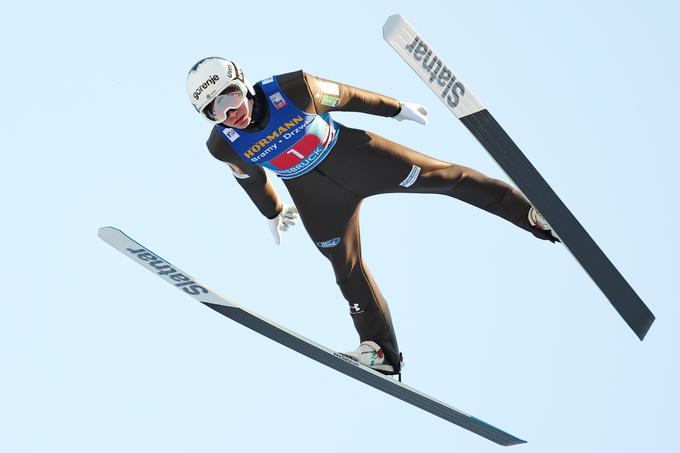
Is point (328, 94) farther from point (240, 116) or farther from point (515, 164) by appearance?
point (515, 164)

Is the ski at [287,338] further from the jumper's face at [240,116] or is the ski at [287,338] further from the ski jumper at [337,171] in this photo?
the jumper's face at [240,116]

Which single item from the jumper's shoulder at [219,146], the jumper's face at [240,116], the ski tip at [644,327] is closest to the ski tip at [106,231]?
the jumper's shoulder at [219,146]

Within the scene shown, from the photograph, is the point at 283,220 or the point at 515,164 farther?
the point at 283,220

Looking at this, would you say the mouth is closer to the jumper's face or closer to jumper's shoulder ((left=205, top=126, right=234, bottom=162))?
the jumper's face

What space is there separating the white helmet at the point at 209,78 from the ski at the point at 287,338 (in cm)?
92

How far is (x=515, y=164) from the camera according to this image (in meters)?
7.00

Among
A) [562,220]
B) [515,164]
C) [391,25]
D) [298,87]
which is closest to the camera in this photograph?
[391,25]

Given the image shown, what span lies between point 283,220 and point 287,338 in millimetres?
870

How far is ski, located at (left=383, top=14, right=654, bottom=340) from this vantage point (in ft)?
21.5

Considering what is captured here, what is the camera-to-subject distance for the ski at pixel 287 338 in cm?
737

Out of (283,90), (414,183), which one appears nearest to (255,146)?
(283,90)

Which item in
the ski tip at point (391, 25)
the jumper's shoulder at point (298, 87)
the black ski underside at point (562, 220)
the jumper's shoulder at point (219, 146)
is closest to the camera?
the ski tip at point (391, 25)

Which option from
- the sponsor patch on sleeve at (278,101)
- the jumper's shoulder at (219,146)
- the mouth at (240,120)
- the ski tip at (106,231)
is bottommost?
the ski tip at (106,231)

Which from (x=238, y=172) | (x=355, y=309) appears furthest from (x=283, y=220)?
(x=355, y=309)
